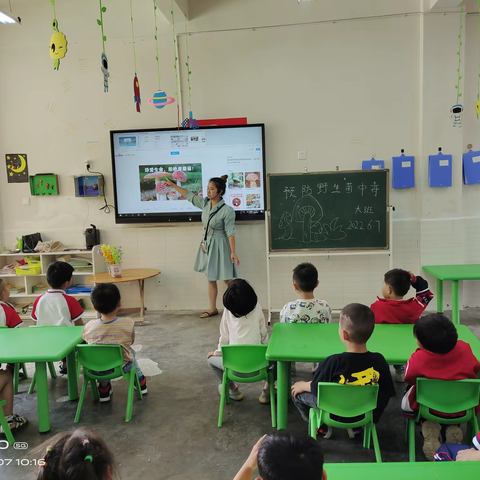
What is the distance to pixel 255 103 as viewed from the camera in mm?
5109

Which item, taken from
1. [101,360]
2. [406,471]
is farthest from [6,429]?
[406,471]

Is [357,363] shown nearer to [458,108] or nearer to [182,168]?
[182,168]

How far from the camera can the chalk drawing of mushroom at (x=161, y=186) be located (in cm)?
524

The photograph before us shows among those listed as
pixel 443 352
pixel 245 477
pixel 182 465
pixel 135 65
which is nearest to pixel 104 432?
pixel 182 465

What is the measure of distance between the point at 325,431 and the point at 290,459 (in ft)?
5.05

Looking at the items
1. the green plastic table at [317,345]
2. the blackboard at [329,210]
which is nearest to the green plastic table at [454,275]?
the blackboard at [329,210]

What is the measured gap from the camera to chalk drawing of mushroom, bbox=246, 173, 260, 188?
511cm

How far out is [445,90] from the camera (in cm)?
480

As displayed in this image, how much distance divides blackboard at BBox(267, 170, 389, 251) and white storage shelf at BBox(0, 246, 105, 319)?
84.2 inches

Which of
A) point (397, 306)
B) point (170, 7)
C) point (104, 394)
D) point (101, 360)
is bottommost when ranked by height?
point (104, 394)

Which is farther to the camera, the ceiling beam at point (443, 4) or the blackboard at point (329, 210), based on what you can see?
the blackboard at point (329, 210)

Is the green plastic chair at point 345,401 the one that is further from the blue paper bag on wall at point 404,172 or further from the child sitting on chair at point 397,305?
the blue paper bag on wall at point 404,172

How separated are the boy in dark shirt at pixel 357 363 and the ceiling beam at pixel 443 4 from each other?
13.2ft

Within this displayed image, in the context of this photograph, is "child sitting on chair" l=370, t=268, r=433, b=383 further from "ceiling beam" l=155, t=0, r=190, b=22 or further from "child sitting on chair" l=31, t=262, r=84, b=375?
"ceiling beam" l=155, t=0, r=190, b=22
